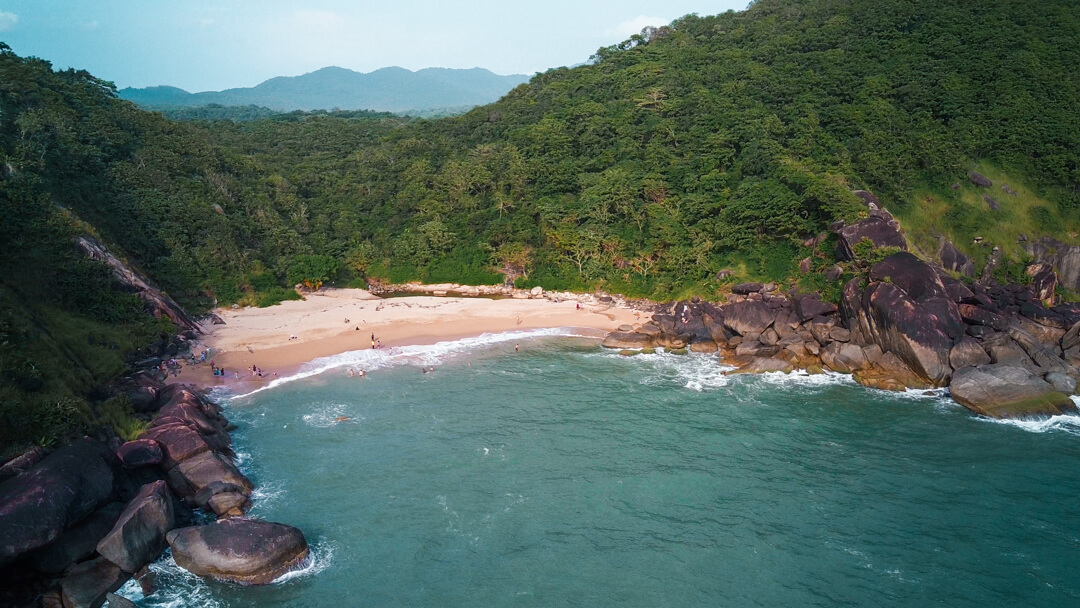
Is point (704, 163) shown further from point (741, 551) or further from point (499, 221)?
point (741, 551)

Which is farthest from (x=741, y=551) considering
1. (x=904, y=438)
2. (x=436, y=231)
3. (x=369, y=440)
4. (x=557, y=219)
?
(x=436, y=231)

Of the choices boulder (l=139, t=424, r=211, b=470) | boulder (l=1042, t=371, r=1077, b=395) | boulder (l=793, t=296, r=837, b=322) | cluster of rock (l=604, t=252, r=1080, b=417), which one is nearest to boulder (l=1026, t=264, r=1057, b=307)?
cluster of rock (l=604, t=252, r=1080, b=417)

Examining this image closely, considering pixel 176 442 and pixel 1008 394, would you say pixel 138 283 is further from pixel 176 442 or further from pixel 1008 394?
pixel 1008 394

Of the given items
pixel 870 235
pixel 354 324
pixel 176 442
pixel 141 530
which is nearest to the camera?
pixel 141 530

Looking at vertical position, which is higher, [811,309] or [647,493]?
[811,309]

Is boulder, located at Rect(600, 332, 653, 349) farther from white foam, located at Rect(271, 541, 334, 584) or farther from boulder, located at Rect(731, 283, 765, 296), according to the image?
white foam, located at Rect(271, 541, 334, 584)

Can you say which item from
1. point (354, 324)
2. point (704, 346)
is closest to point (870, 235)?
point (704, 346)

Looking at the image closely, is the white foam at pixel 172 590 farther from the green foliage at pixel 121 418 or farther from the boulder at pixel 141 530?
the green foliage at pixel 121 418

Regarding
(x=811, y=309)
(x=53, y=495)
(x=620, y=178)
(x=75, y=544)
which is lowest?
(x=75, y=544)
